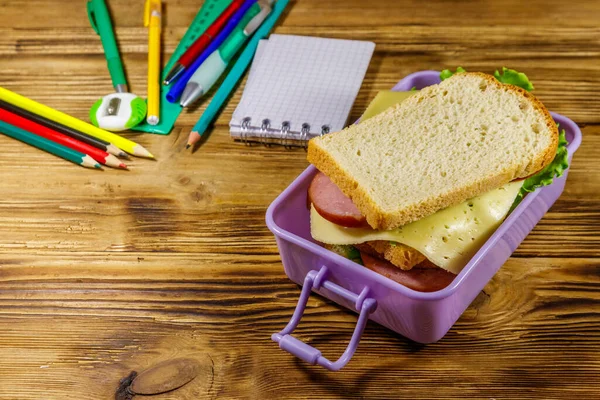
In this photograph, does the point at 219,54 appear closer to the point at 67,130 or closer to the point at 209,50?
the point at 209,50

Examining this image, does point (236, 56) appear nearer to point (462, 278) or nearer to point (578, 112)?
point (578, 112)

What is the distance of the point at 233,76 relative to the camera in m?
1.37

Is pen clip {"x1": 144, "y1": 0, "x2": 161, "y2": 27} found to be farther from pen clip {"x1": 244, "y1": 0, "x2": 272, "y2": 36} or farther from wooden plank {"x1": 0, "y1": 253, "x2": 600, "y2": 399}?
wooden plank {"x1": 0, "y1": 253, "x2": 600, "y2": 399}

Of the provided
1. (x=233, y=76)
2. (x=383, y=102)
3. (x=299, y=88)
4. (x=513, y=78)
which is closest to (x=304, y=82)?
(x=299, y=88)

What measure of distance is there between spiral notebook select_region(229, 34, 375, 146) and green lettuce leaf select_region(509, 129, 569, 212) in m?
0.37

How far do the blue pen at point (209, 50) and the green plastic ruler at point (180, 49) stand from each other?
23 millimetres

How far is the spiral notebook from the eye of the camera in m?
1.26

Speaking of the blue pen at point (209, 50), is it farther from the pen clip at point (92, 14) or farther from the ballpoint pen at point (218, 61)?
the pen clip at point (92, 14)

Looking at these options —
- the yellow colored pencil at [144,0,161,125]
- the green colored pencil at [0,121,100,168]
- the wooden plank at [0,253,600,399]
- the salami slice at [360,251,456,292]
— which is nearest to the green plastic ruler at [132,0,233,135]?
the yellow colored pencil at [144,0,161,125]

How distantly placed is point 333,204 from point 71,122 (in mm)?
589

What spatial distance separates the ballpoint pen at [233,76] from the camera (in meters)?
1.27

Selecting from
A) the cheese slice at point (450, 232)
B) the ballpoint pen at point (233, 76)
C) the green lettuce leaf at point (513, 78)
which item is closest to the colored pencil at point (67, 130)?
the ballpoint pen at point (233, 76)

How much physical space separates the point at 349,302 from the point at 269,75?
0.57 metres

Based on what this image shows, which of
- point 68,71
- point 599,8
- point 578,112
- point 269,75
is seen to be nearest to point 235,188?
point 269,75
